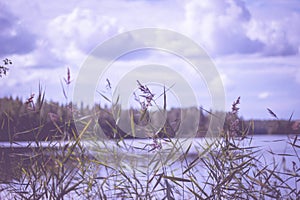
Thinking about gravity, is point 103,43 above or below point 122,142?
above

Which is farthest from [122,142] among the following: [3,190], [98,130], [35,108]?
[3,190]

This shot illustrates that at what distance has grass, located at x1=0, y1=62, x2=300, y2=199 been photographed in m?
3.82

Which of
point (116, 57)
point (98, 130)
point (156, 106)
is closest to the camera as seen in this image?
point (156, 106)

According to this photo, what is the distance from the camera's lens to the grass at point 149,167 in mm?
3822

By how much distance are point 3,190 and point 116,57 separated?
148 cm

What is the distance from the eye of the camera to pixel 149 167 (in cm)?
388

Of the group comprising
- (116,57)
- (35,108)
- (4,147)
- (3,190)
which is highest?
(116,57)

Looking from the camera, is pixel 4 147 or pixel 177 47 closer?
pixel 4 147

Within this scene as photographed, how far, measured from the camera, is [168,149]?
12.8ft

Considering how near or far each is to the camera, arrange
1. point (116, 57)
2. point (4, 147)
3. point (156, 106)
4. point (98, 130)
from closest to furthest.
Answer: point (156, 106) < point (98, 130) < point (4, 147) < point (116, 57)

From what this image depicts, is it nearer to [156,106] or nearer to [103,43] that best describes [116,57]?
[103,43]

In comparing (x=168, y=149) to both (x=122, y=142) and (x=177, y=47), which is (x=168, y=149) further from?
(x=177, y=47)

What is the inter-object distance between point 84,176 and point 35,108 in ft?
2.04

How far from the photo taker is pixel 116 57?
4.79m
